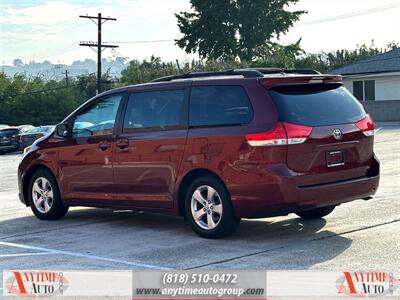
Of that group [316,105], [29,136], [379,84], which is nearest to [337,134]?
[316,105]

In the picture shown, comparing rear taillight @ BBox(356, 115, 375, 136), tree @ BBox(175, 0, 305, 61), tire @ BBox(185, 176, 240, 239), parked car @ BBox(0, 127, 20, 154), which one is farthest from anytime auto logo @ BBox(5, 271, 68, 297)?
tree @ BBox(175, 0, 305, 61)

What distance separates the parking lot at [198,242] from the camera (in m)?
6.91

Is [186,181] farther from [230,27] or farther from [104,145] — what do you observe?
[230,27]

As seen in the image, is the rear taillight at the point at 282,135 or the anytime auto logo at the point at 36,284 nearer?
the anytime auto logo at the point at 36,284

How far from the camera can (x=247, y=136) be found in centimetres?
764

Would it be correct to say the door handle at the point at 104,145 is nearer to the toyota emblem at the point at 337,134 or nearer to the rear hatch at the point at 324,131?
the rear hatch at the point at 324,131

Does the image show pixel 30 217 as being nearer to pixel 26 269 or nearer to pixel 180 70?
pixel 26 269

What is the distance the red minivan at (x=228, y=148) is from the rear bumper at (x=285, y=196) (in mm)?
11

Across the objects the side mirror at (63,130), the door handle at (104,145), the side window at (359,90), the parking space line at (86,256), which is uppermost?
the side window at (359,90)

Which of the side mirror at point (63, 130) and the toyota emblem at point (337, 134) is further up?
the side mirror at point (63, 130)

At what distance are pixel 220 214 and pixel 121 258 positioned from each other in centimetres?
129

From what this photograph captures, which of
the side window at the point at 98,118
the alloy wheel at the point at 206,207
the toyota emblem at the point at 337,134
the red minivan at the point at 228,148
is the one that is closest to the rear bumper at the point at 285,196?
the red minivan at the point at 228,148

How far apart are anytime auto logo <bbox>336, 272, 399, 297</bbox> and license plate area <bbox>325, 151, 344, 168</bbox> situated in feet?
6.34

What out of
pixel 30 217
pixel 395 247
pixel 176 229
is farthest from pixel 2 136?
pixel 395 247
